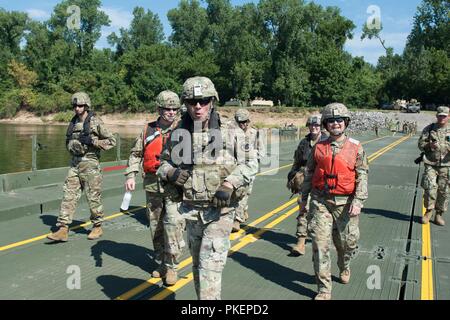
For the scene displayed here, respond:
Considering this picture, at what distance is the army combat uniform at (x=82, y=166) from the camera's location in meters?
7.34

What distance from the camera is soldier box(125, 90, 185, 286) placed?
539cm

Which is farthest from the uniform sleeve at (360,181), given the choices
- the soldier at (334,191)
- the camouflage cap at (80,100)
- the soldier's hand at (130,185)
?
the camouflage cap at (80,100)

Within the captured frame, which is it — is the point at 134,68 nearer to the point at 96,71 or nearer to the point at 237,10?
the point at 96,71

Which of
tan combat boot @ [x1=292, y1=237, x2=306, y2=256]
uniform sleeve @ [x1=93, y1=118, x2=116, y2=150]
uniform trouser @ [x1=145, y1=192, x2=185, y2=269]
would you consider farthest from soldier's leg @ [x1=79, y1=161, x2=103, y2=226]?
tan combat boot @ [x1=292, y1=237, x2=306, y2=256]

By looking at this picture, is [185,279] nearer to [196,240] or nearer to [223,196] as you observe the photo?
[196,240]

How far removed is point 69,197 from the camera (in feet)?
24.2

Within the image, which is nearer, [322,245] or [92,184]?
[322,245]

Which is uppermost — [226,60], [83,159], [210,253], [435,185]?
[226,60]

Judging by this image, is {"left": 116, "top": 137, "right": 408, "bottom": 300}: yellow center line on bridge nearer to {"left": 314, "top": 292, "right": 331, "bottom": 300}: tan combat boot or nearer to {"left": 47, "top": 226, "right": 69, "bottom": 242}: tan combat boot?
{"left": 314, "top": 292, "right": 331, "bottom": 300}: tan combat boot

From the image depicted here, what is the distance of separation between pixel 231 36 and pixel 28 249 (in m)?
80.7

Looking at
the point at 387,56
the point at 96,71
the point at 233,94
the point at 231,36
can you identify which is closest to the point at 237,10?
the point at 231,36

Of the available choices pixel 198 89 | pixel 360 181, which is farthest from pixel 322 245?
pixel 198 89

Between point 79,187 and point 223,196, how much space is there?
4276mm

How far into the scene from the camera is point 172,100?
567 cm
